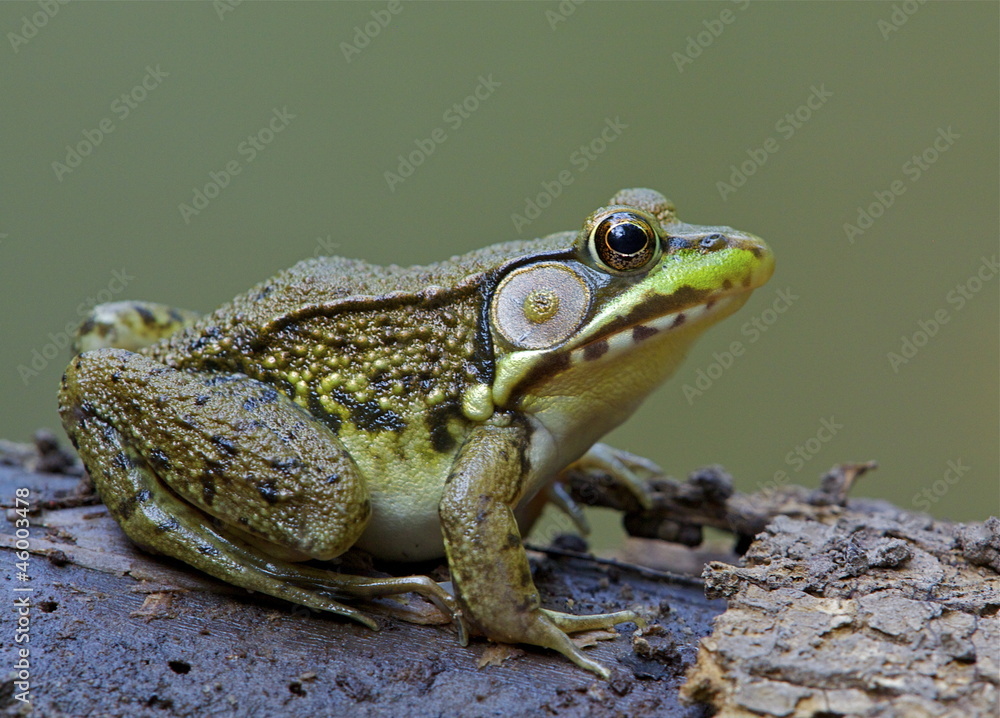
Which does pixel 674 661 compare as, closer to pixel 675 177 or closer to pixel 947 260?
pixel 675 177
